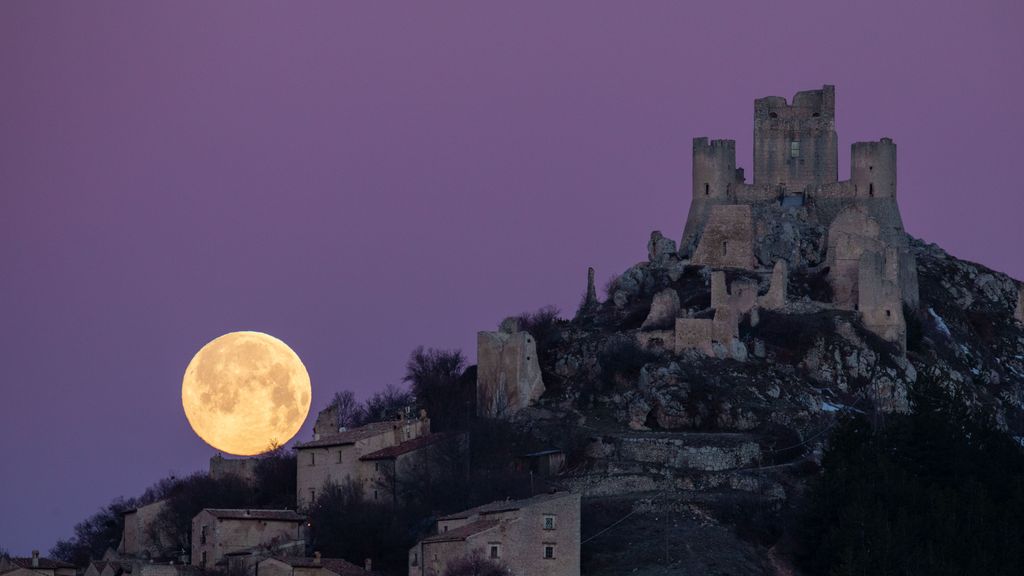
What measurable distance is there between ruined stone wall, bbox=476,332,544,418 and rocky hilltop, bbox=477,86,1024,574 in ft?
0.21

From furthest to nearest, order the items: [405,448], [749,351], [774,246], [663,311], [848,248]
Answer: [774,246] → [848,248] → [663,311] → [749,351] → [405,448]

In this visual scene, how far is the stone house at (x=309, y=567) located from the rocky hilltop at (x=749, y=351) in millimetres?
6466

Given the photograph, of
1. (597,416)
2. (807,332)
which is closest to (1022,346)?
(807,332)

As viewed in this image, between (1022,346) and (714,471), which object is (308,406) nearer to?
(714,471)

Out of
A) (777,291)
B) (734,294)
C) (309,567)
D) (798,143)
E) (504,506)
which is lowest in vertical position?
(309,567)

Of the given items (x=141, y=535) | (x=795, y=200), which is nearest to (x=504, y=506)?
(x=141, y=535)

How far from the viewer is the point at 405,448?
7812cm

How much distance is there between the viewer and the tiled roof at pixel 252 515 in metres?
74.6

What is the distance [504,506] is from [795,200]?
26.5 m

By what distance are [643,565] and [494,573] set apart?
17.8 ft

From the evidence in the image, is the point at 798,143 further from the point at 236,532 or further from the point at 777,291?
the point at 236,532

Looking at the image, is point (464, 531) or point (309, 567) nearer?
point (464, 531)

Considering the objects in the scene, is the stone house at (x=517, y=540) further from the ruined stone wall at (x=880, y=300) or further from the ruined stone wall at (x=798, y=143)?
the ruined stone wall at (x=798, y=143)

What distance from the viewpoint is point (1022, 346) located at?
92.8 m
